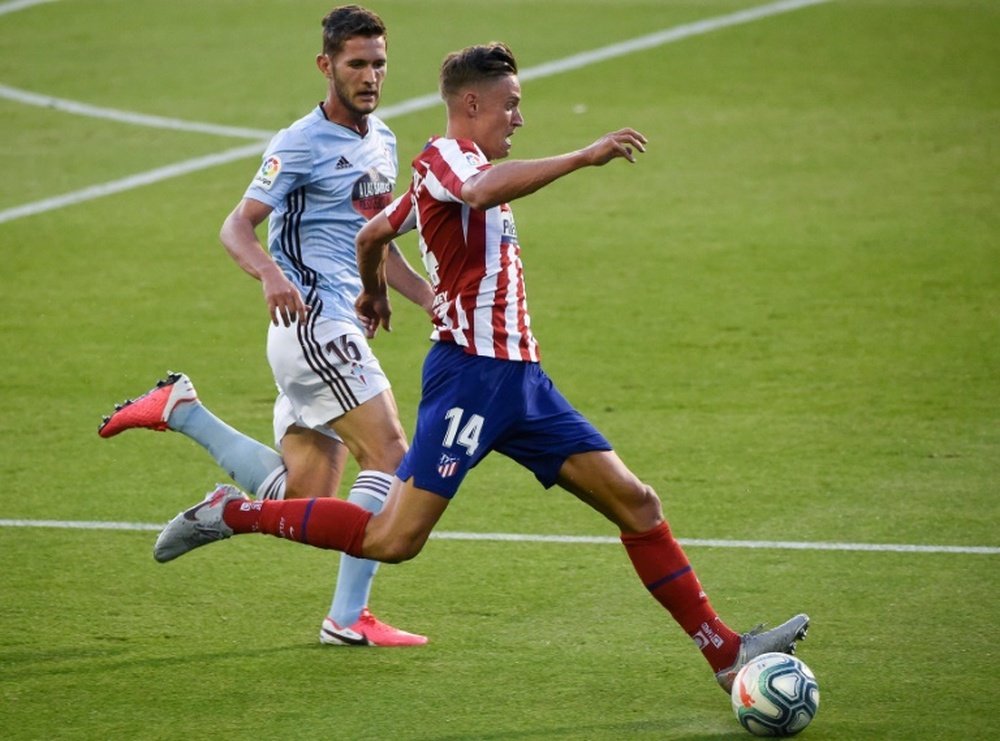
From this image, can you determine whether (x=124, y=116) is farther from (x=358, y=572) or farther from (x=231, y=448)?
(x=358, y=572)

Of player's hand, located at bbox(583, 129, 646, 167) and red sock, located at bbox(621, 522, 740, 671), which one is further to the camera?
red sock, located at bbox(621, 522, 740, 671)

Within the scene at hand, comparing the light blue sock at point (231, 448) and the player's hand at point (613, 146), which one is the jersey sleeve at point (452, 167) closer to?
the player's hand at point (613, 146)

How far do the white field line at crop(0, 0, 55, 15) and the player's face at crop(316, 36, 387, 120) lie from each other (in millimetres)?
17742

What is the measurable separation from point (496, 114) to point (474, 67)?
18 cm

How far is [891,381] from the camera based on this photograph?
10984 millimetres

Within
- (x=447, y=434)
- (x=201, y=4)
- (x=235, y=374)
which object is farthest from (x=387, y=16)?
(x=447, y=434)

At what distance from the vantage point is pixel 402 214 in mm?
6438

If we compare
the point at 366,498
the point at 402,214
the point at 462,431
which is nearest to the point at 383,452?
the point at 366,498

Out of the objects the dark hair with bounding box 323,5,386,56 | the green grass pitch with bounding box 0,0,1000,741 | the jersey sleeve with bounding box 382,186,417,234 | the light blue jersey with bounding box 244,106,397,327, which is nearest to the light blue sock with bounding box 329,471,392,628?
the green grass pitch with bounding box 0,0,1000,741

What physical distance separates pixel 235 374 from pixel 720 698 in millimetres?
5805

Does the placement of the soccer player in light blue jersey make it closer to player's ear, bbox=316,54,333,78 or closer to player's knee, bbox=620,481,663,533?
player's ear, bbox=316,54,333,78

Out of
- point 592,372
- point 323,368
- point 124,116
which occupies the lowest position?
point 592,372

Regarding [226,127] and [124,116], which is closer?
[226,127]

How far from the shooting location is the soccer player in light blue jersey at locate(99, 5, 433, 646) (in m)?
6.88
